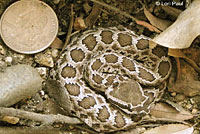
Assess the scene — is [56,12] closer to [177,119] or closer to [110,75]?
[110,75]

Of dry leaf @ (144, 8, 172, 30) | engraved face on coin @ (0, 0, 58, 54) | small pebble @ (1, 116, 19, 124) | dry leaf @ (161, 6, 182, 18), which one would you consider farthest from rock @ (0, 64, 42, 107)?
dry leaf @ (161, 6, 182, 18)

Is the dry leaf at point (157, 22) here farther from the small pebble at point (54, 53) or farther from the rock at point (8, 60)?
the rock at point (8, 60)

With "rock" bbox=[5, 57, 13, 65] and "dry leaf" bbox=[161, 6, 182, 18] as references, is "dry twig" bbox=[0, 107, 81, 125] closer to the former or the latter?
"rock" bbox=[5, 57, 13, 65]

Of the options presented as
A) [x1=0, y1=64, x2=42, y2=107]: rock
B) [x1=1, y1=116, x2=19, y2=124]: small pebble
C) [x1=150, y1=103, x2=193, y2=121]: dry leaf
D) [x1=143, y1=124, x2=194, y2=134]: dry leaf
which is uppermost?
[x1=0, y1=64, x2=42, y2=107]: rock

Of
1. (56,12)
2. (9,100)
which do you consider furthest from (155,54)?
(9,100)

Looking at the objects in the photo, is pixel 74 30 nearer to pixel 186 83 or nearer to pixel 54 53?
pixel 54 53

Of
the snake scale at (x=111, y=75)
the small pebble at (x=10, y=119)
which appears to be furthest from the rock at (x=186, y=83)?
the small pebble at (x=10, y=119)

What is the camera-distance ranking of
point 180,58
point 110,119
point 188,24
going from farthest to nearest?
1. point 180,58
2. point 110,119
3. point 188,24
